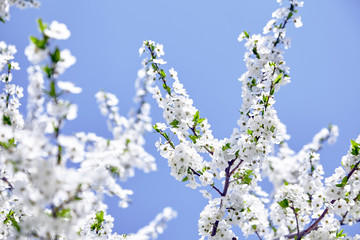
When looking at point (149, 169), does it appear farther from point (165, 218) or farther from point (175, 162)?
point (165, 218)

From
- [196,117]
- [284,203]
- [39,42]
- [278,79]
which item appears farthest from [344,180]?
[39,42]

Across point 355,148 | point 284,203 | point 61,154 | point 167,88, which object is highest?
point 167,88

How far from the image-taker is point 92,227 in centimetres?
494

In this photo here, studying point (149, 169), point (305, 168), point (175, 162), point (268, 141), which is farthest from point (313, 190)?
point (149, 169)

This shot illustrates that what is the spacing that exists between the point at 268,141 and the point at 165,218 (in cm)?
217

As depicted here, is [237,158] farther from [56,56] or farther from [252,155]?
[56,56]

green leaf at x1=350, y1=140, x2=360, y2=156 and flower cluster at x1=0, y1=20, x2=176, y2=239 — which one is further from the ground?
green leaf at x1=350, y1=140, x2=360, y2=156

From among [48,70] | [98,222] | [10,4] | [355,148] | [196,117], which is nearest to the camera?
[48,70]

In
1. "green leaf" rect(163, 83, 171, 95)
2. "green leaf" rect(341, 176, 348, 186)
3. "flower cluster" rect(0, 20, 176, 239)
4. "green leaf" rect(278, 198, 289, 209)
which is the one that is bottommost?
"flower cluster" rect(0, 20, 176, 239)

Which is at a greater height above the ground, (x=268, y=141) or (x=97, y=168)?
(x=268, y=141)

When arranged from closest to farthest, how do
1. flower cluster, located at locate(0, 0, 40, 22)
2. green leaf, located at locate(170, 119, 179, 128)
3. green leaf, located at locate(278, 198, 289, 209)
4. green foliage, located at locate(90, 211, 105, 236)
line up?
flower cluster, located at locate(0, 0, 40, 22), green foliage, located at locate(90, 211, 105, 236), green leaf, located at locate(278, 198, 289, 209), green leaf, located at locate(170, 119, 179, 128)

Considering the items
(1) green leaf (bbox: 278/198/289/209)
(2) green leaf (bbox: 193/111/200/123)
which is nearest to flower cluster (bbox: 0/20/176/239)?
(2) green leaf (bbox: 193/111/200/123)

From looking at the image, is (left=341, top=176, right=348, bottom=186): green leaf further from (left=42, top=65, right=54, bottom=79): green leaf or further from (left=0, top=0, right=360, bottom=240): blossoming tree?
(left=42, top=65, right=54, bottom=79): green leaf

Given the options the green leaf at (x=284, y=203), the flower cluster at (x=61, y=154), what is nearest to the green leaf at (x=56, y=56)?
the flower cluster at (x=61, y=154)
